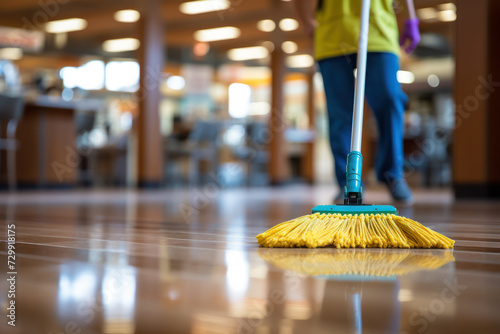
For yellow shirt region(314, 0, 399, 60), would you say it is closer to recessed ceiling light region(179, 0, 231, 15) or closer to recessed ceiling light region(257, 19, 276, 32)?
recessed ceiling light region(179, 0, 231, 15)

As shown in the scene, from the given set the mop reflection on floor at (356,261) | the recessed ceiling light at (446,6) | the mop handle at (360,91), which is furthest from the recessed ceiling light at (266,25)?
the mop reflection on floor at (356,261)

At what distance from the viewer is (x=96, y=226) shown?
4.86 feet

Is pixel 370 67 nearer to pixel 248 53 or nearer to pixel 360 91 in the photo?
pixel 360 91

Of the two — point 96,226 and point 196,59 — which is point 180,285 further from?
point 196,59

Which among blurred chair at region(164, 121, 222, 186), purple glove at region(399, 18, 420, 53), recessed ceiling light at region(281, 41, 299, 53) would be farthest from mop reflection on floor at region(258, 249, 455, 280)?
recessed ceiling light at region(281, 41, 299, 53)

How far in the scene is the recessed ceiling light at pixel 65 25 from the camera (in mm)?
9398

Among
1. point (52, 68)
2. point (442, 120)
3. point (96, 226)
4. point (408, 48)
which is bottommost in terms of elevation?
point (96, 226)

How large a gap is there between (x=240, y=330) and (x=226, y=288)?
157mm

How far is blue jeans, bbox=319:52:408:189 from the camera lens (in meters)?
2.27

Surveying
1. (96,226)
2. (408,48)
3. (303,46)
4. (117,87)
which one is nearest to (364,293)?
(96,226)

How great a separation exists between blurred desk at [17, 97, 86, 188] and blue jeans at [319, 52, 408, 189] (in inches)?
189

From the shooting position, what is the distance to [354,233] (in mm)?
942

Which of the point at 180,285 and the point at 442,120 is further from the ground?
the point at 442,120

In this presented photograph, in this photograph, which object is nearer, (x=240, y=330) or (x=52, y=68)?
(x=240, y=330)
